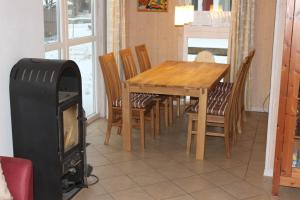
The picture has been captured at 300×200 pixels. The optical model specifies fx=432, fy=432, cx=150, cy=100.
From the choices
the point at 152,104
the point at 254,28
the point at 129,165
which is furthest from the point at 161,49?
the point at 129,165

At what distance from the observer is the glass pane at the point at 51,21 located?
444 cm

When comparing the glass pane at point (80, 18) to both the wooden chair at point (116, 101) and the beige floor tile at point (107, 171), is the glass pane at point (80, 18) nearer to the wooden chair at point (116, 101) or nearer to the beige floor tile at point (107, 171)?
the wooden chair at point (116, 101)

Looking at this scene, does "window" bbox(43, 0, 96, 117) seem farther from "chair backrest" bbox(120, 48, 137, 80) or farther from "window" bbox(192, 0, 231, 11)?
"window" bbox(192, 0, 231, 11)

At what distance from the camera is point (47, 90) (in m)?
2.97

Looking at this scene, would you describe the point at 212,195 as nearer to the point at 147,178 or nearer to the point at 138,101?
the point at 147,178

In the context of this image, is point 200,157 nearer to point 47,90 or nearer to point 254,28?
point 47,90

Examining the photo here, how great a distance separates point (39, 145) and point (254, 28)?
3.95 metres

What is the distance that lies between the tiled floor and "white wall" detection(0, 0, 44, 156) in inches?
32.5

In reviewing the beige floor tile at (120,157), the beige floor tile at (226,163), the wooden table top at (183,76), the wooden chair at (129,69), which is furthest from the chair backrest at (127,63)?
the beige floor tile at (226,163)

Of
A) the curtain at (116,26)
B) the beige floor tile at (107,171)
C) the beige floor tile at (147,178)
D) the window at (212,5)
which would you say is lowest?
the beige floor tile at (147,178)

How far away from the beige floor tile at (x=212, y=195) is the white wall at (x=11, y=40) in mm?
1508

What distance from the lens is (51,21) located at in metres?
4.56

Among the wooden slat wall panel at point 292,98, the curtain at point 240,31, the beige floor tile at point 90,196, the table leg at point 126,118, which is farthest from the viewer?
the curtain at point 240,31

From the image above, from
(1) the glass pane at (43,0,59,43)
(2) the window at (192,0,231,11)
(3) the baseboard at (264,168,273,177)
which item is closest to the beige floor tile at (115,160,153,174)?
(3) the baseboard at (264,168,273,177)
